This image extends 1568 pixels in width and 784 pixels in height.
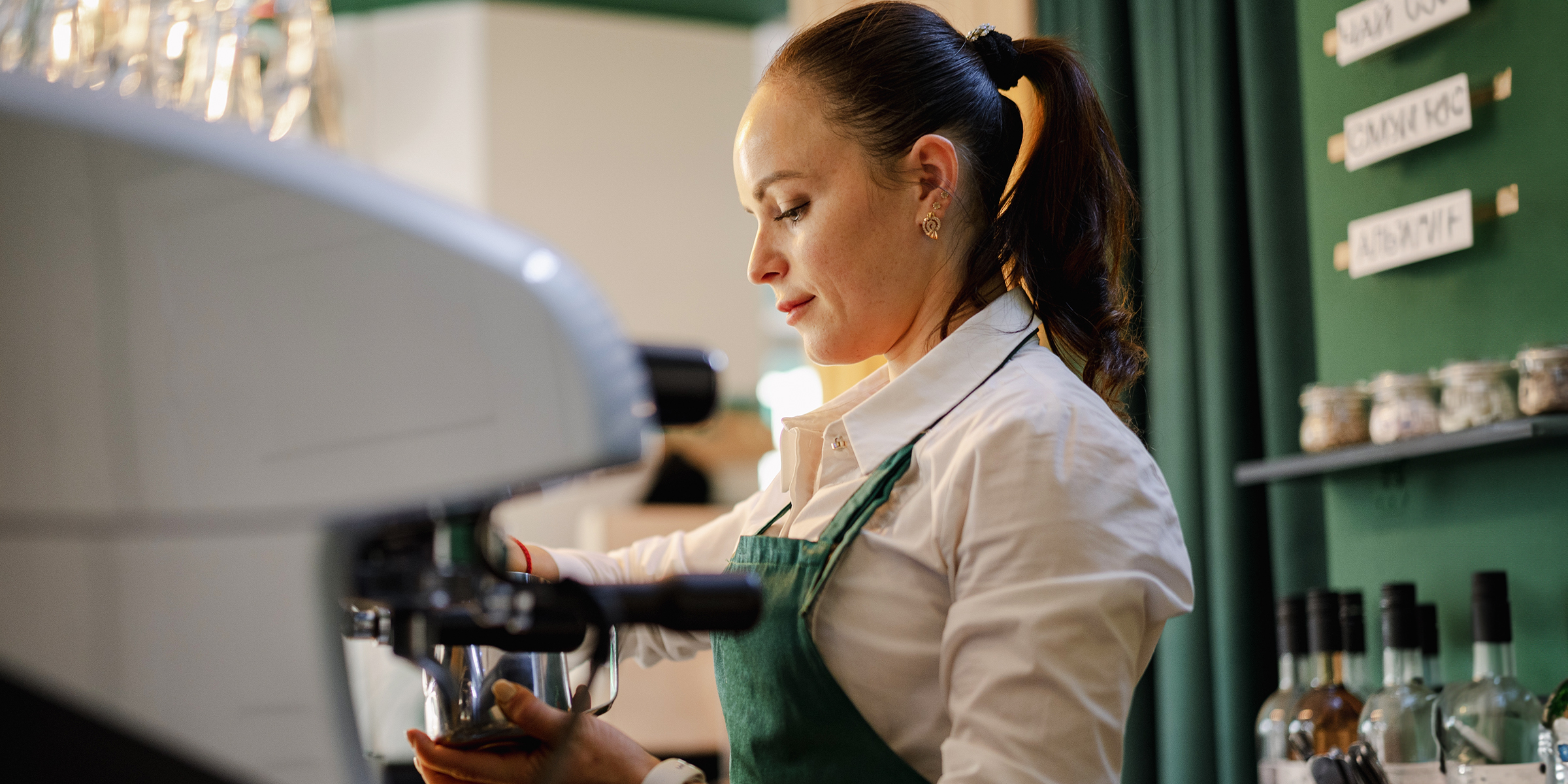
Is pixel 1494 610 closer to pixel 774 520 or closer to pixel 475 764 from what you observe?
pixel 774 520

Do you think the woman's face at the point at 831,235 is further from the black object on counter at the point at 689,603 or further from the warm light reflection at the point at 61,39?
the warm light reflection at the point at 61,39

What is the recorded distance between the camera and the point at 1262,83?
1844 mm

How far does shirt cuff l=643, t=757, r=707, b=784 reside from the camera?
71cm

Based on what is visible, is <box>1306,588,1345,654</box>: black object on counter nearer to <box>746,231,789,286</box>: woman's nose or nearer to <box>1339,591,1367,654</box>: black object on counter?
<box>1339,591,1367,654</box>: black object on counter

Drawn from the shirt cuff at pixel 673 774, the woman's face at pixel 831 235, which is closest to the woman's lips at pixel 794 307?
the woman's face at pixel 831 235

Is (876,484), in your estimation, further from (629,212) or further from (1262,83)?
(629,212)

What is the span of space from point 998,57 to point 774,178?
0.24 meters

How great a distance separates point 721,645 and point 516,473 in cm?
55

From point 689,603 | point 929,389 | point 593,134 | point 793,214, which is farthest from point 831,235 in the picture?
point 593,134

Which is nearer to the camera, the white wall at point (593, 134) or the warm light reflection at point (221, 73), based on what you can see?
the warm light reflection at point (221, 73)

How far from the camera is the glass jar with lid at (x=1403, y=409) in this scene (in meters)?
1.43

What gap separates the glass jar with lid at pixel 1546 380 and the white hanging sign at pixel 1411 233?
201 millimetres

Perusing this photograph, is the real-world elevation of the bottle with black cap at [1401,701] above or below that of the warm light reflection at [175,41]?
below

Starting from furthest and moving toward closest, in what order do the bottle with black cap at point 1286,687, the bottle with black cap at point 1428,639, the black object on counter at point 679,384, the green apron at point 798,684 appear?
A: the bottle with black cap at point 1286,687
the bottle with black cap at point 1428,639
the green apron at point 798,684
the black object on counter at point 679,384
